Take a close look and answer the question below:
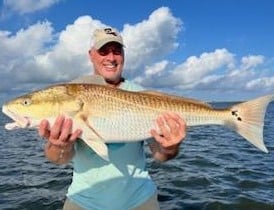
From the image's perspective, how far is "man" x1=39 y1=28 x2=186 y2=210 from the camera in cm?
624

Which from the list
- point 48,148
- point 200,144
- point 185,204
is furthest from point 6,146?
point 48,148

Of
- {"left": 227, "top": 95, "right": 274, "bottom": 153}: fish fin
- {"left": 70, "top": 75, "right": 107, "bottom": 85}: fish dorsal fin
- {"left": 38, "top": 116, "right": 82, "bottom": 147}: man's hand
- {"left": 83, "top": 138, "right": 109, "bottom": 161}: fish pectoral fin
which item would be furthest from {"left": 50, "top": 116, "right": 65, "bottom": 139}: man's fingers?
A: {"left": 227, "top": 95, "right": 274, "bottom": 153}: fish fin

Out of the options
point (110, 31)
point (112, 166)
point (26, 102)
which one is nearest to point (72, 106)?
point (26, 102)

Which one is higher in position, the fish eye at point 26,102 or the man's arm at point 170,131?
the fish eye at point 26,102

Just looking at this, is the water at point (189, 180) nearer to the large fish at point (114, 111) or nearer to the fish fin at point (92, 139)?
the large fish at point (114, 111)

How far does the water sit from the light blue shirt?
6.02 metres

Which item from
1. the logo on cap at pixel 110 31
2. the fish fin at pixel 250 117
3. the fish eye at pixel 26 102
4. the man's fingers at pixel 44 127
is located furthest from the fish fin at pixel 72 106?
the fish fin at pixel 250 117

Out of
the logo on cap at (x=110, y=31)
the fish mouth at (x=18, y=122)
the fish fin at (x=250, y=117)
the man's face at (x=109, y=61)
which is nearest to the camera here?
the fish mouth at (x=18, y=122)

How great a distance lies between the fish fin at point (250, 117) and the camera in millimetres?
6219

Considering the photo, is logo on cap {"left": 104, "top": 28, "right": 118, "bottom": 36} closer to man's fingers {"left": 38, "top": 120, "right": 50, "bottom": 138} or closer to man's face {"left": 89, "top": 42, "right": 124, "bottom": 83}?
man's face {"left": 89, "top": 42, "right": 124, "bottom": 83}

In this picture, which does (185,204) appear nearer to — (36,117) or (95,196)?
(95,196)

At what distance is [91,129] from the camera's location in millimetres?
5820

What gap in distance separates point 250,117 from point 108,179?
6.22 ft

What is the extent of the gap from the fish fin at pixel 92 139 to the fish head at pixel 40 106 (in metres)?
0.16
